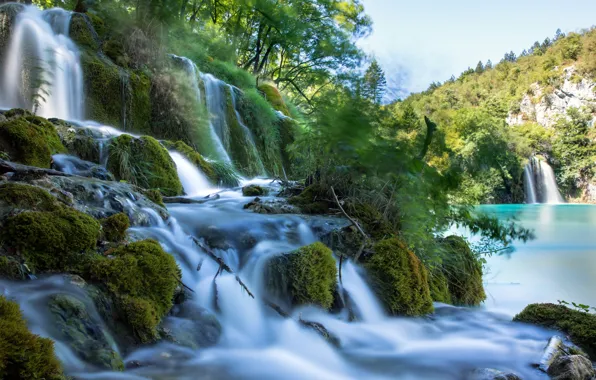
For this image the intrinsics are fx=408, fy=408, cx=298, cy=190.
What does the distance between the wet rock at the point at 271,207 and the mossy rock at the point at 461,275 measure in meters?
2.00

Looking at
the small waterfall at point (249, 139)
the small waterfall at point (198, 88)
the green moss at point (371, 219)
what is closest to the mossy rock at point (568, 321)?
the green moss at point (371, 219)

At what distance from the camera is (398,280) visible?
4.10 meters

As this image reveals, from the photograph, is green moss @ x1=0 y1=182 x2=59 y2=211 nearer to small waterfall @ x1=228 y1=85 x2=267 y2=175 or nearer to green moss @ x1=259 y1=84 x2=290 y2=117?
small waterfall @ x1=228 y1=85 x2=267 y2=175

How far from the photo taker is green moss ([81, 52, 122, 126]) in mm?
9062

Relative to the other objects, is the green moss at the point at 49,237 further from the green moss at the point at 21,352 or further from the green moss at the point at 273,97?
the green moss at the point at 273,97

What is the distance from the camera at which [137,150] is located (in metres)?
6.79

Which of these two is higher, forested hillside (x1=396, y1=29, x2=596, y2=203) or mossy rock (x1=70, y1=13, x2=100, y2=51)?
forested hillside (x1=396, y1=29, x2=596, y2=203)

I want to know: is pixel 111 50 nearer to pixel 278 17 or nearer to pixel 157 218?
pixel 278 17

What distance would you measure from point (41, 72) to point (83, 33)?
1.83 m

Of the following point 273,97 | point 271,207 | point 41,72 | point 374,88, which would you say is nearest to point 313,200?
point 271,207

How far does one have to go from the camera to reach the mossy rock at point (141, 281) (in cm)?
262

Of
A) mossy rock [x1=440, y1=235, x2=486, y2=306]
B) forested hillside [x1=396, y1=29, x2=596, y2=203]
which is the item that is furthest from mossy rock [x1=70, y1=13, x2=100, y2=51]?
forested hillside [x1=396, y1=29, x2=596, y2=203]

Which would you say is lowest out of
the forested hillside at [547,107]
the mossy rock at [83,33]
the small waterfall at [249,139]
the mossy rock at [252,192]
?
the mossy rock at [252,192]

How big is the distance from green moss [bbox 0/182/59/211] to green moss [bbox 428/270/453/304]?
389 cm
